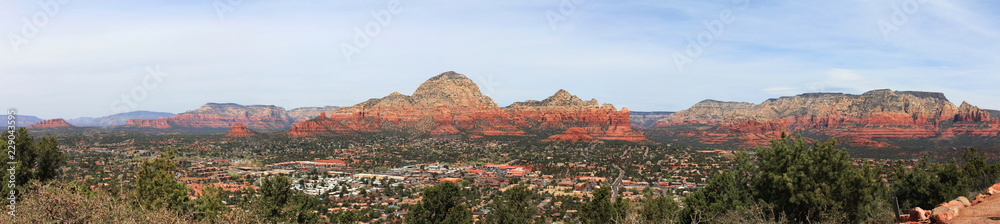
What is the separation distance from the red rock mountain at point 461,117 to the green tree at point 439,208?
117 metres

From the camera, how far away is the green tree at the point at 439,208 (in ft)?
103

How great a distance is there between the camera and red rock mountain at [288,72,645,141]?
155875 mm

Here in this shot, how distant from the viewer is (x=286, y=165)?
89875mm

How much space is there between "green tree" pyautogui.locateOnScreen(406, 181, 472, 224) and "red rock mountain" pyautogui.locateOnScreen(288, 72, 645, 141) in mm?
116822

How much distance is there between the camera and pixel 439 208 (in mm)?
31734

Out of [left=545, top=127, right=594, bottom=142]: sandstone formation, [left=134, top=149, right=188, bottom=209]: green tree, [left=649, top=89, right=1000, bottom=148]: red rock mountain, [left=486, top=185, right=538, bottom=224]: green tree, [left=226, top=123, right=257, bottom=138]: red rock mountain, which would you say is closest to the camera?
[left=134, top=149, right=188, bottom=209]: green tree

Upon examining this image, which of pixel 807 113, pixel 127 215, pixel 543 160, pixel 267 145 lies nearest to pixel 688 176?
pixel 543 160

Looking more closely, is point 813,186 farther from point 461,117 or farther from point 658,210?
point 461,117

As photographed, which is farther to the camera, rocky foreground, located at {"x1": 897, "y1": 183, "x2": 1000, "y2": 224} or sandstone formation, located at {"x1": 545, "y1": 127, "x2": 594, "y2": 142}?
sandstone formation, located at {"x1": 545, "y1": 127, "x2": 594, "y2": 142}

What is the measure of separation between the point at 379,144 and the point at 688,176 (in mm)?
81134

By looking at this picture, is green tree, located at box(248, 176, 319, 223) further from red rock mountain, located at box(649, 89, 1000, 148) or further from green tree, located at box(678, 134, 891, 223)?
red rock mountain, located at box(649, 89, 1000, 148)

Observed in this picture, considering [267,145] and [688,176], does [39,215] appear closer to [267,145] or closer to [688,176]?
[688,176]

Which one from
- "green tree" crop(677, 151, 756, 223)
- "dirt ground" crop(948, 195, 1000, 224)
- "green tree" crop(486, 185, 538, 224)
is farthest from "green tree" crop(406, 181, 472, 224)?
"dirt ground" crop(948, 195, 1000, 224)

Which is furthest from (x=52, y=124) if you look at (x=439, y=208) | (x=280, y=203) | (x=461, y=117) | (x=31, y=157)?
(x=439, y=208)
